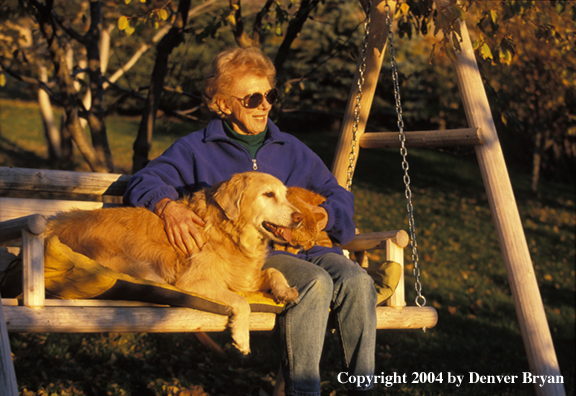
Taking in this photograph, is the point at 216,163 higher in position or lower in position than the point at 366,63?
lower

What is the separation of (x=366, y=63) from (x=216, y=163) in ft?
4.95

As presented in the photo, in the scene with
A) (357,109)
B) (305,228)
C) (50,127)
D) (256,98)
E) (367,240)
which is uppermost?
(256,98)

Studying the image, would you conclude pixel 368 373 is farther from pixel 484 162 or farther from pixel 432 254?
pixel 432 254

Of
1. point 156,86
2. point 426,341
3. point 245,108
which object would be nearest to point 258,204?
point 245,108

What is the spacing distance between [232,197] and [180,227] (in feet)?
1.06

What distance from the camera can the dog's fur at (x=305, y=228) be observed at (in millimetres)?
3109

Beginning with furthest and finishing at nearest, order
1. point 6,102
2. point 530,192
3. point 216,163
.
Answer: point 6,102
point 530,192
point 216,163

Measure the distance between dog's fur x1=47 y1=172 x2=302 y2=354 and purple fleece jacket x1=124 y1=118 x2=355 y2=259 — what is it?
21 centimetres

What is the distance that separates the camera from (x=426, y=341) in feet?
18.7

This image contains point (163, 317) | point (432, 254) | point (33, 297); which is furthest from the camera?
point (432, 254)

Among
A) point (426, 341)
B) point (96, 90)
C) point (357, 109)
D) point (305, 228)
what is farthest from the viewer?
point (426, 341)

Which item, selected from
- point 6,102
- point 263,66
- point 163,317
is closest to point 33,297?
point 163,317

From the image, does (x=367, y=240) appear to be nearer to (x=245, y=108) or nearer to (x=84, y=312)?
(x=245, y=108)

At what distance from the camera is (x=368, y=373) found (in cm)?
283
